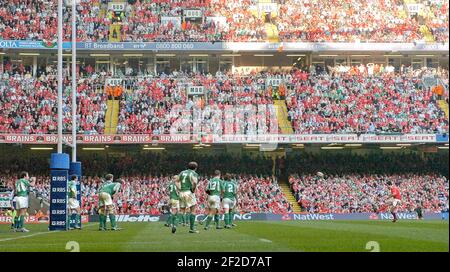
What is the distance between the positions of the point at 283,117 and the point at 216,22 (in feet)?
16.6

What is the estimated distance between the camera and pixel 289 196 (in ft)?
110

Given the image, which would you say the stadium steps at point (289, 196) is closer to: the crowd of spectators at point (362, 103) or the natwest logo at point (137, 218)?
the crowd of spectators at point (362, 103)

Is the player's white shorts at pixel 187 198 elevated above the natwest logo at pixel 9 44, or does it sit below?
below

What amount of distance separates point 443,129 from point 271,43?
841cm

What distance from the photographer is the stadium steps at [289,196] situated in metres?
32.4

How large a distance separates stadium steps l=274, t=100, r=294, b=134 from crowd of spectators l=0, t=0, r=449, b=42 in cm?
295

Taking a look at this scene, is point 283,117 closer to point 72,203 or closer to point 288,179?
point 288,179

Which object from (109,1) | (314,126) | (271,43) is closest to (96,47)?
(109,1)

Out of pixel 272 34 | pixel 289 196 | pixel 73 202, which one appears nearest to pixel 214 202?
pixel 73 202

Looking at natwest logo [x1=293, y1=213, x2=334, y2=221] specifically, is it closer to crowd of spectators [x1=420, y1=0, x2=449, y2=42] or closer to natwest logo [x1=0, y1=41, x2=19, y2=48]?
crowd of spectators [x1=420, y1=0, x2=449, y2=42]

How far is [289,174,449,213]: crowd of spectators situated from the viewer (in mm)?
32312

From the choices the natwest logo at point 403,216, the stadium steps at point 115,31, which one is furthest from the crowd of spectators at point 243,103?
the natwest logo at point 403,216

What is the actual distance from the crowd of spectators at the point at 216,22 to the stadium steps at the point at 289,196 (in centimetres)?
644

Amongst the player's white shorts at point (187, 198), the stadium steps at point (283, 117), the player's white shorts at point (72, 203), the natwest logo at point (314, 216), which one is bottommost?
the natwest logo at point (314, 216)
